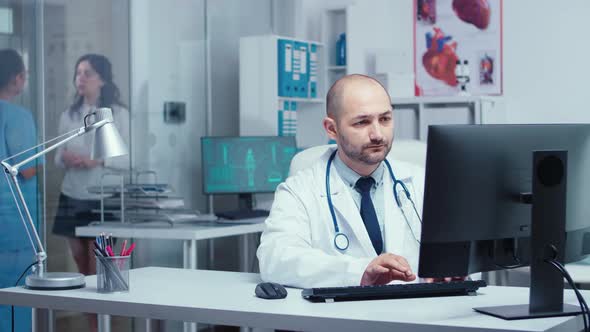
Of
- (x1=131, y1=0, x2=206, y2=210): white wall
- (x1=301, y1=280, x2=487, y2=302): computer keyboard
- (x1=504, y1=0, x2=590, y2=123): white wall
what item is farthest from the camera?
(x1=504, y1=0, x2=590, y2=123): white wall

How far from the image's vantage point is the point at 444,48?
6.82m

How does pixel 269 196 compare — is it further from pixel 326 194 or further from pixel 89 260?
pixel 326 194

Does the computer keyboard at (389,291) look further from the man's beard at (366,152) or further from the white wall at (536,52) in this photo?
the white wall at (536,52)

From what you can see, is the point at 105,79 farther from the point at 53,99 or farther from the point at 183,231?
the point at 183,231

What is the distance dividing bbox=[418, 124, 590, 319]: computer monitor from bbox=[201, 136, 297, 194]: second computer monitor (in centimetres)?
338

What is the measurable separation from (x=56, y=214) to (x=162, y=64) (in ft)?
4.25

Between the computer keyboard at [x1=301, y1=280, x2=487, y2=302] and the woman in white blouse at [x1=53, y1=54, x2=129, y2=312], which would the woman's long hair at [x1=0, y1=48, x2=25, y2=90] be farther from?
the computer keyboard at [x1=301, y1=280, x2=487, y2=302]

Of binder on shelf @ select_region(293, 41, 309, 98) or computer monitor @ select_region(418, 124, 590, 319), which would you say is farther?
binder on shelf @ select_region(293, 41, 309, 98)

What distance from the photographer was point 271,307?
212 centimetres

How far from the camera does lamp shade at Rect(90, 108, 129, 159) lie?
2.51 metres

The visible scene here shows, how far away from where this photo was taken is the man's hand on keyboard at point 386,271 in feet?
7.18

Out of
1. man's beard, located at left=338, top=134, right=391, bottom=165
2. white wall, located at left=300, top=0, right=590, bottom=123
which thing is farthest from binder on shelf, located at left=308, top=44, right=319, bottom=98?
man's beard, located at left=338, top=134, right=391, bottom=165

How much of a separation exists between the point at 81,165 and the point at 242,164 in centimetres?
101

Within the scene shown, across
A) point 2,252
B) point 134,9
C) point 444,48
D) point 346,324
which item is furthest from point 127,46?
point 346,324
